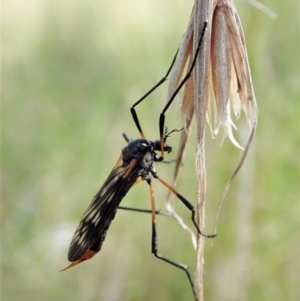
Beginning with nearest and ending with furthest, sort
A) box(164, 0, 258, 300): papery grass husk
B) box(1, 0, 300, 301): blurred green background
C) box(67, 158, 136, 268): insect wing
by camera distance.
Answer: box(164, 0, 258, 300): papery grass husk < box(67, 158, 136, 268): insect wing < box(1, 0, 300, 301): blurred green background

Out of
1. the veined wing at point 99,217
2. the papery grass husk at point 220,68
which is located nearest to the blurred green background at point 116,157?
the veined wing at point 99,217

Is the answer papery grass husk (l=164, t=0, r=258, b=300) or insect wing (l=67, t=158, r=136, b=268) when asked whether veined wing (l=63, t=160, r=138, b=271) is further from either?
papery grass husk (l=164, t=0, r=258, b=300)

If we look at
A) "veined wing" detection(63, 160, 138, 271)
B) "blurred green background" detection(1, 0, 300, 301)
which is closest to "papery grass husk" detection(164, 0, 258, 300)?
"veined wing" detection(63, 160, 138, 271)

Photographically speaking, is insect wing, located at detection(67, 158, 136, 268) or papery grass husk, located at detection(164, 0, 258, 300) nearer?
papery grass husk, located at detection(164, 0, 258, 300)

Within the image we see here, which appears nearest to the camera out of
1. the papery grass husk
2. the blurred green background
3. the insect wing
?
the papery grass husk

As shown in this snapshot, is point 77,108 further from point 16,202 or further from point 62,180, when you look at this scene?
point 16,202

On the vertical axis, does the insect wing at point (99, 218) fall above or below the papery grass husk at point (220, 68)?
below

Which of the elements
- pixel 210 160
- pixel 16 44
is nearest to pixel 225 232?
pixel 210 160

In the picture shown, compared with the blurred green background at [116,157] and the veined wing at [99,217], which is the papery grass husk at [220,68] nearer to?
the veined wing at [99,217]

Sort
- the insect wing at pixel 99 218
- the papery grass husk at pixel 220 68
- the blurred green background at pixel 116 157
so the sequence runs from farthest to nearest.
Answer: the blurred green background at pixel 116 157, the insect wing at pixel 99 218, the papery grass husk at pixel 220 68
